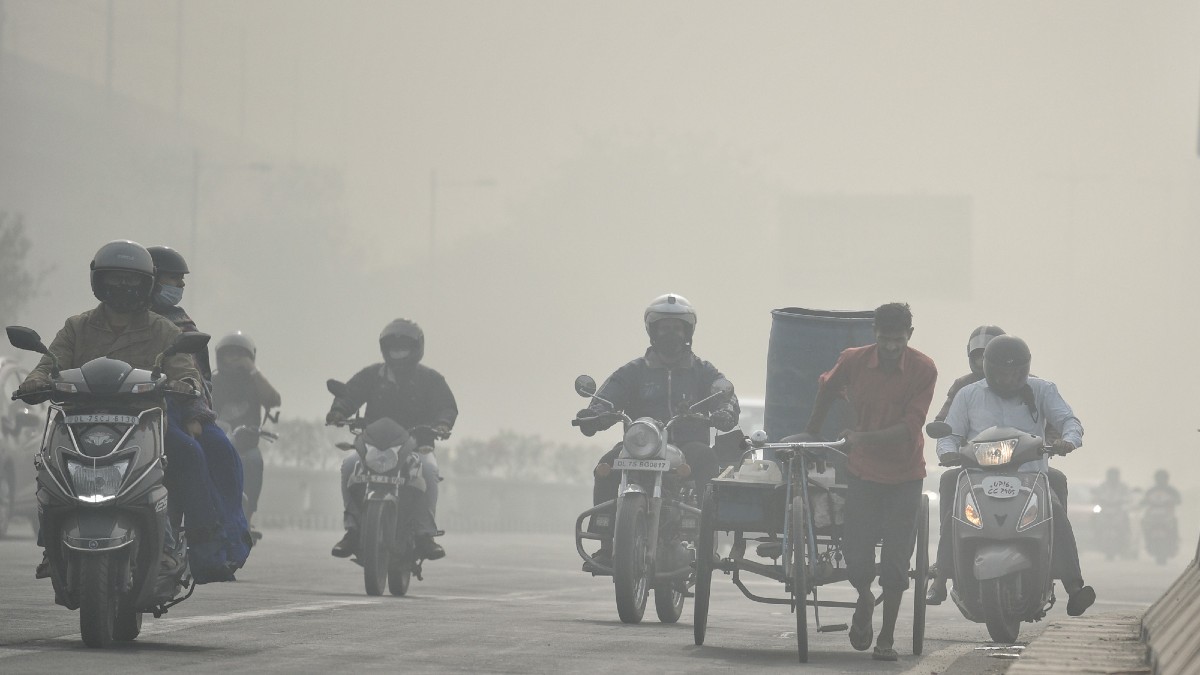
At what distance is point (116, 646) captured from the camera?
1048 cm

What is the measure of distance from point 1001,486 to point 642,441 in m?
2.31

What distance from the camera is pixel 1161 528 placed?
42.9 m

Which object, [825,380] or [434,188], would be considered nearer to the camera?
[825,380]

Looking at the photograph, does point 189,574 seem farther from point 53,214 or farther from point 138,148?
point 138,148

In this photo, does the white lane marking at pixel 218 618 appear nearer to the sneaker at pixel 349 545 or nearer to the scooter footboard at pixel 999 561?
the sneaker at pixel 349 545

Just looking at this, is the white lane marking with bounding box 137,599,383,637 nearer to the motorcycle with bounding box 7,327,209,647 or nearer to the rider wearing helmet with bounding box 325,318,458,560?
the motorcycle with bounding box 7,327,209,647

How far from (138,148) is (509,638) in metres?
86.5

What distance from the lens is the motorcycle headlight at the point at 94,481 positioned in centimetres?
→ 1001

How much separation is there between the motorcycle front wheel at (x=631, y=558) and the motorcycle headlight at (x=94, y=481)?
13.9 ft

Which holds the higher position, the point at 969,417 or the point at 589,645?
the point at 969,417

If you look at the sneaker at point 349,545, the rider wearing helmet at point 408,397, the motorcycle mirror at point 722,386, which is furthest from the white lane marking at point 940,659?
the rider wearing helmet at point 408,397

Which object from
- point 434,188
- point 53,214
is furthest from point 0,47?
point 434,188

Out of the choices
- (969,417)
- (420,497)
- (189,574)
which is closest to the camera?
(189,574)

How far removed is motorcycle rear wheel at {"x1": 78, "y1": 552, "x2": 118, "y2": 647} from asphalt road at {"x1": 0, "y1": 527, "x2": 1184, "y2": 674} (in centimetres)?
12
